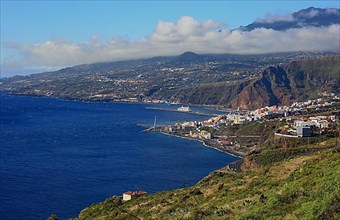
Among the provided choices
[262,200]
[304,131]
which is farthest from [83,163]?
[262,200]

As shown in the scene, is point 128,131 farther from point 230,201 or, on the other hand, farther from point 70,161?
point 230,201

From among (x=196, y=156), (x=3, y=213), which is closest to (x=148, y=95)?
(x=196, y=156)

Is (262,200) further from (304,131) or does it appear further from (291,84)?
(291,84)

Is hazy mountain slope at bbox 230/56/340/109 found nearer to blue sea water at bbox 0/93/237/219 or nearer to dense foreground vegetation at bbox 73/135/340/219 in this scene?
blue sea water at bbox 0/93/237/219

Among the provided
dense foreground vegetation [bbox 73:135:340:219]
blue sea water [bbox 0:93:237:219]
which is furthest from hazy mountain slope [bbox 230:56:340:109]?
dense foreground vegetation [bbox 73:135:340:219]

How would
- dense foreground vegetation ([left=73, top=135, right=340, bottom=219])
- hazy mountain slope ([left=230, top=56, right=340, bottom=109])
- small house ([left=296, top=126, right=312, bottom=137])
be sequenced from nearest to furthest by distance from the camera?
dense foreground vegetation ([left=73, top=135, right=340, bottom=219])
small house ([left=296, top=126, right=312, bottom=137])
hazy mountain slope ([left=230, top=56, right=340, bottom=109])

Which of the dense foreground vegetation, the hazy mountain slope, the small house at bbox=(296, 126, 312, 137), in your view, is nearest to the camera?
the dense foreground vegetation
